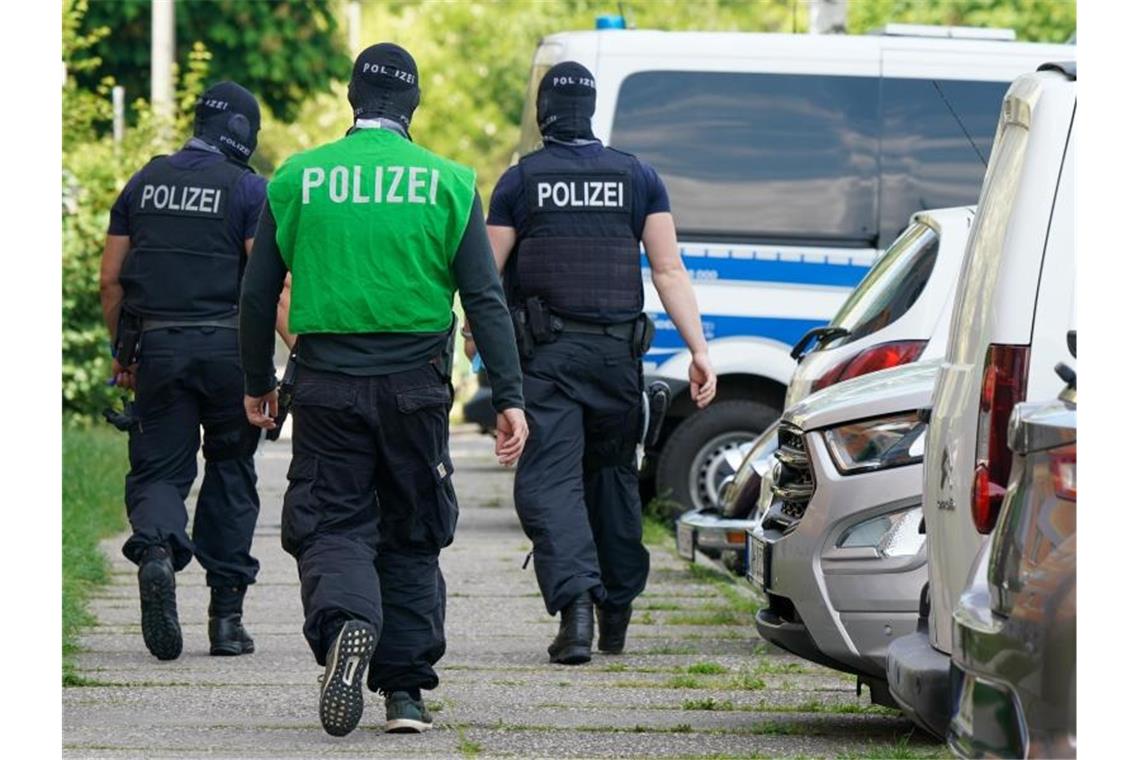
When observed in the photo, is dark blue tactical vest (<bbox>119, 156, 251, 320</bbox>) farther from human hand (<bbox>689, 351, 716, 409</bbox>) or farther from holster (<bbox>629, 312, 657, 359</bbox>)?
human hand (<bbox>689, 351, 716, 409</bbox>)

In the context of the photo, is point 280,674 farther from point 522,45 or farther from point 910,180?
point 522,45

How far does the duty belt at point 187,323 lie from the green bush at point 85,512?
1103 millimetres

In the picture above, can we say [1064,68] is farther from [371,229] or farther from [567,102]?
[567,102]

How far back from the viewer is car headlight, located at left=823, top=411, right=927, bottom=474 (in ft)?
21.2

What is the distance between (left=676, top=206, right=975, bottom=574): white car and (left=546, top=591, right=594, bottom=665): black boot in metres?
1.09

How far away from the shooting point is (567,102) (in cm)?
822

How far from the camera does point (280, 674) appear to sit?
299 inches

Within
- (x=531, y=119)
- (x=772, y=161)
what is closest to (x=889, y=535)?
(x=772, y=161)

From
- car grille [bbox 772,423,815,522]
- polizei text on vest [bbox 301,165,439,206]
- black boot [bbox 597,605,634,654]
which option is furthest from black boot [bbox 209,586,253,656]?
polizei text on vest [bbox 301,165,439,206]

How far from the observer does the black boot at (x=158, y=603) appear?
7.73 metres

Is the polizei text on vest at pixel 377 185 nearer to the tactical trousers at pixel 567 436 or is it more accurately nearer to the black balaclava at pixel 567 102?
the tactical trousers at pixel 567 436

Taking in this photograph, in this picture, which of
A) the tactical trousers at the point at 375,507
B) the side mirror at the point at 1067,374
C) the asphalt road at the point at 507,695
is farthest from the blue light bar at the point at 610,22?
the side mirror at the point at 1067,374

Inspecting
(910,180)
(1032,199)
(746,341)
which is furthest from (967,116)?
(1032,199)
